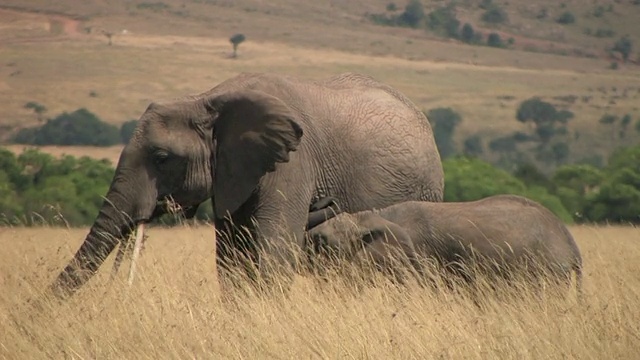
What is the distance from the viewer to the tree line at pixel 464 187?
32.5 meters

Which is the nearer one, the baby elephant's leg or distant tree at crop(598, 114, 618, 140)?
the baby elephant's leg

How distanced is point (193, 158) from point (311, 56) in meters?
120

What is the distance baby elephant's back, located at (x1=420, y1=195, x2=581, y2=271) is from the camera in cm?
1205

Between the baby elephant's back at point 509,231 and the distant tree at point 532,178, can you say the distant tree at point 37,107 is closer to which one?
the distant tree at point 532,178

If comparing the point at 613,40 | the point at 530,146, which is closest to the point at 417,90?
the point at 530,146

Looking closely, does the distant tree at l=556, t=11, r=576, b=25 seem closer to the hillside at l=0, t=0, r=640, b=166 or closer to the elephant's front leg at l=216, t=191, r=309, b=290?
the hillside at l=0, t=0, r=640, b=166

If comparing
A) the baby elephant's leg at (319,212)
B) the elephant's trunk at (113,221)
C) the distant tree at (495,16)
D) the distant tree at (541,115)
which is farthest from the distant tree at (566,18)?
the elephant's trunk at (113,221)

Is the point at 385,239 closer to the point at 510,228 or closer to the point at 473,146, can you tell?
the point at 510,228

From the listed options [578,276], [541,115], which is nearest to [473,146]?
[541,115]

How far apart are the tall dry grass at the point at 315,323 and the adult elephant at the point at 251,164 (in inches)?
18.0

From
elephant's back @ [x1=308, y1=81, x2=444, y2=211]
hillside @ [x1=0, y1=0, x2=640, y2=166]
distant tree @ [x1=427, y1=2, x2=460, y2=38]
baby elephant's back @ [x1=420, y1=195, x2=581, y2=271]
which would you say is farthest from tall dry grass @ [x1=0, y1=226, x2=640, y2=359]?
distant tree @ [x1=427, y1=2, x2=460, y2=38]

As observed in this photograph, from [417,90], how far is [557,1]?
4723cm

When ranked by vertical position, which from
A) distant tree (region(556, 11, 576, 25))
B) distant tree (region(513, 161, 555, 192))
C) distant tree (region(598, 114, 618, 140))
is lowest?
distant tree (region(556, 11, 576, 25))

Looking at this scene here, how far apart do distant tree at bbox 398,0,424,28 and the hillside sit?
4.71ft
